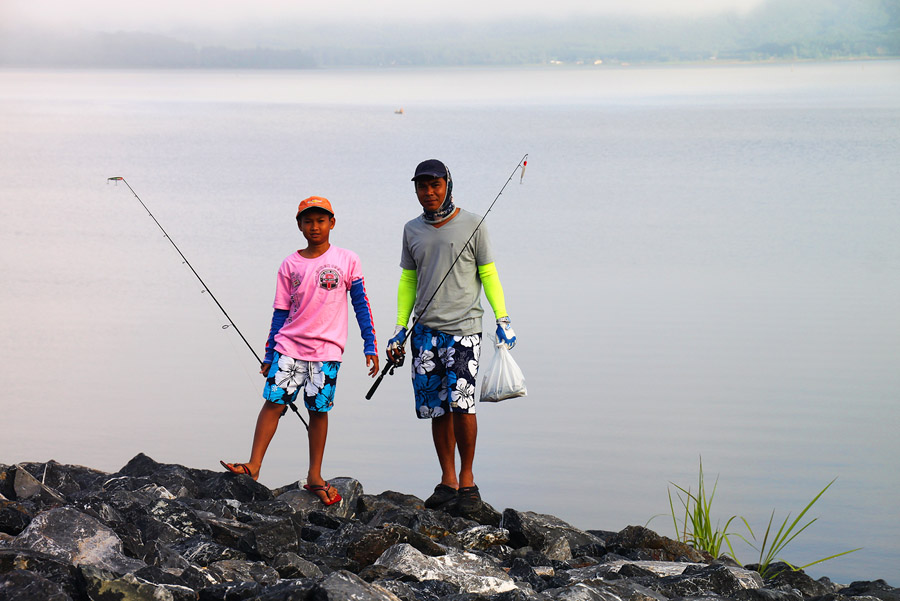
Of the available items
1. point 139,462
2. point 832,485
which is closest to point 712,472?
point 832,485

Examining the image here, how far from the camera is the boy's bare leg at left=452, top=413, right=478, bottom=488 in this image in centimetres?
527

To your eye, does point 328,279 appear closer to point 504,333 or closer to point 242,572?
point 504,333

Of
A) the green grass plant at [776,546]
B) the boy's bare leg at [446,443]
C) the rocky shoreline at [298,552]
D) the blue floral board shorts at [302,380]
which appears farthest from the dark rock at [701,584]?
the blue floral board shorts at [302,380]

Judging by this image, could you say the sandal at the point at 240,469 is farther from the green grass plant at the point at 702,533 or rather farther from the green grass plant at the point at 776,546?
the green grass plant at the point at 776,546

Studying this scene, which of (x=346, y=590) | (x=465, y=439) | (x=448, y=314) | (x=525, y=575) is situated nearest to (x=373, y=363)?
(x=448, y=314)

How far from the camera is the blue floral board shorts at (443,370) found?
520 centimetres

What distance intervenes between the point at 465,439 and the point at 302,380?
2.56 ft

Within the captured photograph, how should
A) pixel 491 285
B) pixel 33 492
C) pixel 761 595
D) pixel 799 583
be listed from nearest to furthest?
pixel 761 595
pixel 33 492
pixel 799 583
pixel 491 285

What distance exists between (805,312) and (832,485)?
4820 mm

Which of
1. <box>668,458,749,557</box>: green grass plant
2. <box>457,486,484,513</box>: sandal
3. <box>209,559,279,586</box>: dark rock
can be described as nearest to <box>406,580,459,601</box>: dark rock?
<box>209,559,279,586</box>: dark rock

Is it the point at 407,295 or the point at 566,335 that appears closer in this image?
the point at 407,295

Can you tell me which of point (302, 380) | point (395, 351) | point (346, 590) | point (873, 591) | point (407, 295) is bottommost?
point (873, 591)

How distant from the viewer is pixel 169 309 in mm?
11438

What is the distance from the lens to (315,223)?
5047 millimetres
